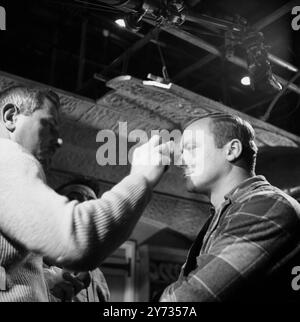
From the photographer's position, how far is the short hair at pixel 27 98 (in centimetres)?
106

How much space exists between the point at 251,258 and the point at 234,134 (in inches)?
30.1

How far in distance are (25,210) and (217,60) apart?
201 inches

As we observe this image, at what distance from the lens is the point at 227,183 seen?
6.00ft

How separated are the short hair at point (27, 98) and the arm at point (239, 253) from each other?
0.67 metres

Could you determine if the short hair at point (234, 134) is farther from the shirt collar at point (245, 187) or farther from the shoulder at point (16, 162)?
the shoulder at point (16, 162)

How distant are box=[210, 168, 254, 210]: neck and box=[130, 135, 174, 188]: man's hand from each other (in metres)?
0.90

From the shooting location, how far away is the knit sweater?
2.61 feet

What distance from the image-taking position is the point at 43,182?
87 cm

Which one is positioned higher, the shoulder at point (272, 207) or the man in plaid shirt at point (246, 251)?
the shoulder at point (272, 207)

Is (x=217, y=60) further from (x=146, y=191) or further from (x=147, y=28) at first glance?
(x=146, y=191)

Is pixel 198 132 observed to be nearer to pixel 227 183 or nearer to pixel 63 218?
pixel 227 183

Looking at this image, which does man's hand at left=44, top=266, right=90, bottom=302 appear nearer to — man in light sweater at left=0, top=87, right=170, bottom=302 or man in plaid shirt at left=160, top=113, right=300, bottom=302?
man in plaid shirt at left=160, top=113, right=300, bottom=302

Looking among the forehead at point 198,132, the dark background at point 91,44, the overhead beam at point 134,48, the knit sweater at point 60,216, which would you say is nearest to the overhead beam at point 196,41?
the dark background at point 91,44
